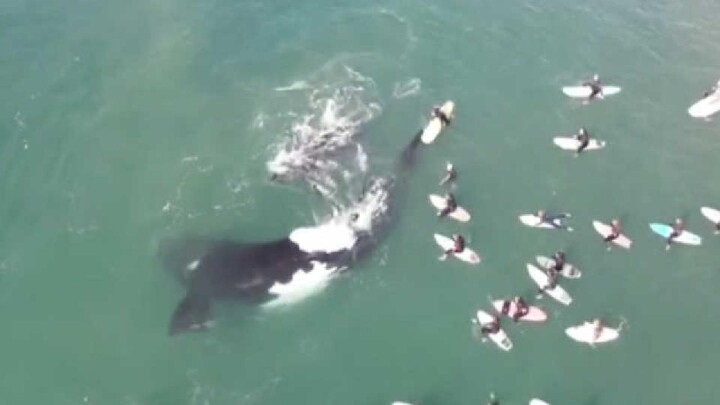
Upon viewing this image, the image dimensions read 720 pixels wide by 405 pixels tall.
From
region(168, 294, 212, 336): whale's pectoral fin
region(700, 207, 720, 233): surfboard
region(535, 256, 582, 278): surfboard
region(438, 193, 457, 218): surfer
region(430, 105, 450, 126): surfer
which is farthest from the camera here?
region(430, 105, 450, 126): surfer

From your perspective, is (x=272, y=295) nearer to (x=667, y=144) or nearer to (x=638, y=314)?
(x=638, y=314)

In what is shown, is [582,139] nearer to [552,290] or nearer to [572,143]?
[572,143]

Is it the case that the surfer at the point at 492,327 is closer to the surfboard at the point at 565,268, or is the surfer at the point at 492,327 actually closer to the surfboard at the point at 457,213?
the surfboard at the point at 565,268

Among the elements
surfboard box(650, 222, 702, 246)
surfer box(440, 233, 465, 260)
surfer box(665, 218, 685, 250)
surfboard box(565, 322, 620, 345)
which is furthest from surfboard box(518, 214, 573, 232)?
surfboard box(565, 322, 620, 345)

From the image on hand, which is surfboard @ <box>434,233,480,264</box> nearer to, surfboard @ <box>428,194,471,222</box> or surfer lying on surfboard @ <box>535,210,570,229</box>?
surfboard @ <box>428,194,471,222</box>

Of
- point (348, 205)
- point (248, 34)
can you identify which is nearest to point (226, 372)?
point (348, 205)

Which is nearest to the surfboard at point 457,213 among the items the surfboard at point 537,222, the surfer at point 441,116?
the surfboard at point 537,222

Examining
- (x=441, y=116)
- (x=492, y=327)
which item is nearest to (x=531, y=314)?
(x=492, y=327)
